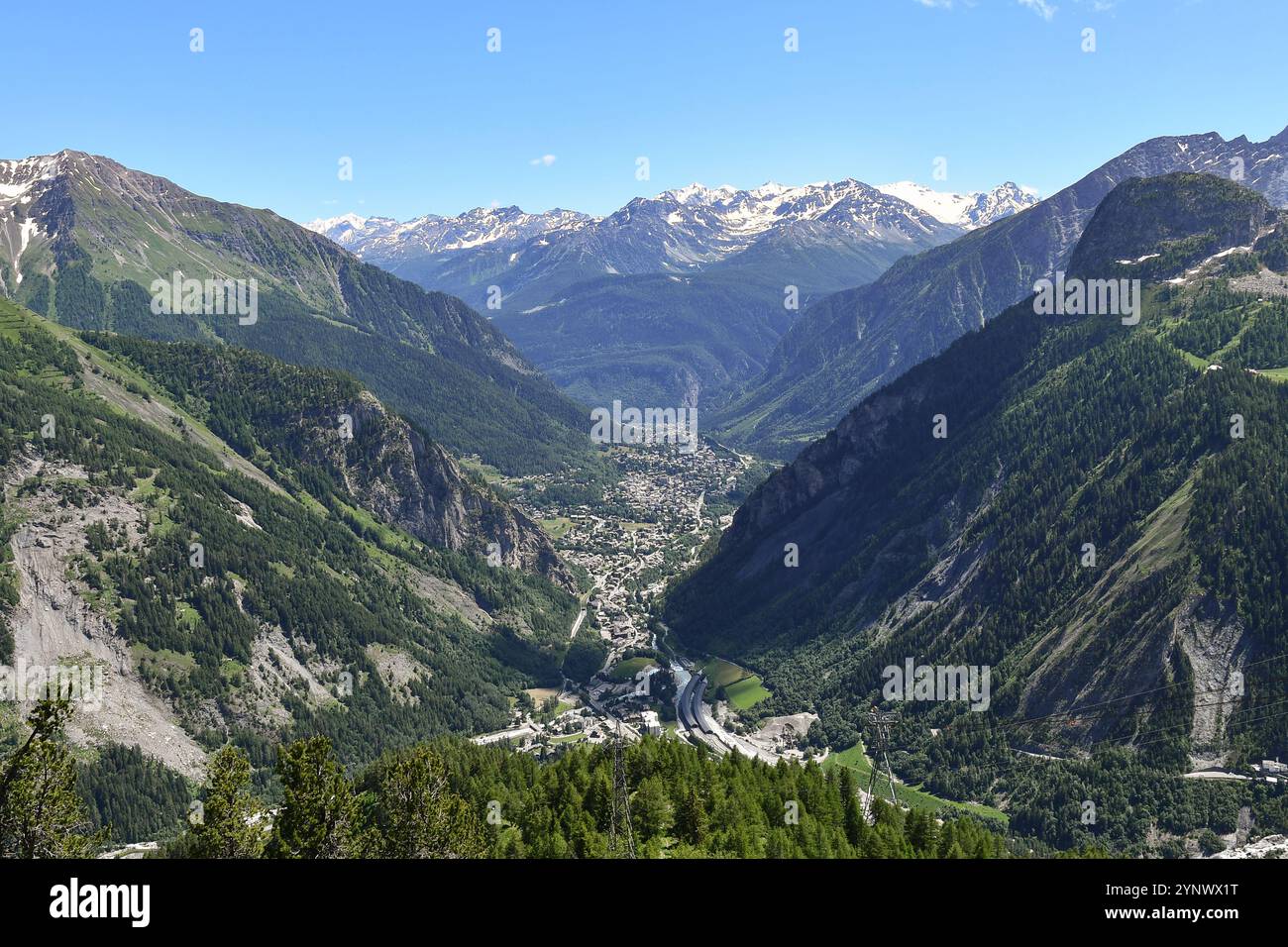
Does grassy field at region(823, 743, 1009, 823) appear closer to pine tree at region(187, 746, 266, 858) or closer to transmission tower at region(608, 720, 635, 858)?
transmission tower at region(608, 720, 635, 858)

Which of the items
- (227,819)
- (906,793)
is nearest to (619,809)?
(227,819)

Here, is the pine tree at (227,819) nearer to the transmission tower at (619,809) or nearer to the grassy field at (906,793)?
the transmission tower at (619,809)

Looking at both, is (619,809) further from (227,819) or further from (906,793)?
(906,793)

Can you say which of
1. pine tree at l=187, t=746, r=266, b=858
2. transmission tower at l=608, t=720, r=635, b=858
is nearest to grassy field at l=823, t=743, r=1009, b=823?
transmission tower at l=608, t=720, r=635, b=858

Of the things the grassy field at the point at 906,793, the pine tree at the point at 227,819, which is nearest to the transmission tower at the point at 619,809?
the pine tree at the point at 227,819
